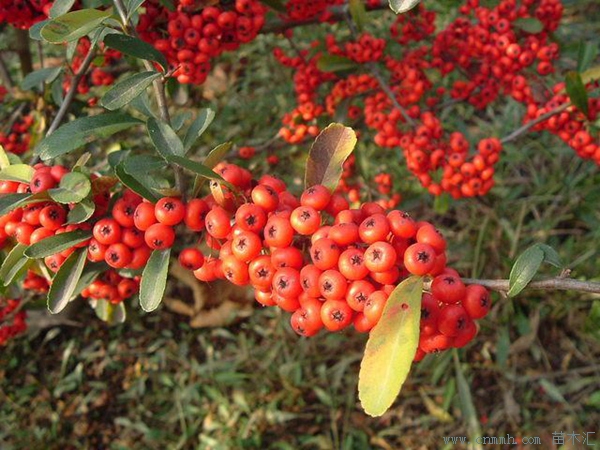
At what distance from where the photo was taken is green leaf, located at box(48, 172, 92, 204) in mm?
1606

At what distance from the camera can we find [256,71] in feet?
19.7

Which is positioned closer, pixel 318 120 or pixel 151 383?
pixel 318 120

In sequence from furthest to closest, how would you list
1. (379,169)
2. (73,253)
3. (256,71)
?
1. (256,71)
2. (379,169)
3. (73,253)

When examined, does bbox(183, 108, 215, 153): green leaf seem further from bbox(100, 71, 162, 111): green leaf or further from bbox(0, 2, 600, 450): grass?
bbox(0, 2, 600, 450): grass

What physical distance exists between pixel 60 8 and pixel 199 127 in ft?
2.00

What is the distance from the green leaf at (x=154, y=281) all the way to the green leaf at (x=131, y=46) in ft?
2.14

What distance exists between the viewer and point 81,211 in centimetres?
171

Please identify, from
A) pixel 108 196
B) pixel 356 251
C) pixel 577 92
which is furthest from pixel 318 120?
pixel 356 251

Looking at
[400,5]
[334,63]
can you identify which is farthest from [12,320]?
[400,5]

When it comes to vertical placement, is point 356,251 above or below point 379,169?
above

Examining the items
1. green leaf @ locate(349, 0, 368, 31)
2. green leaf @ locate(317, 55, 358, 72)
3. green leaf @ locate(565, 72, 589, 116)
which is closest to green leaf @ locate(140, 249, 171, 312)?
green leaf @ locate(349, 0, 368, 31)

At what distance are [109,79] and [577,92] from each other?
9.18 ft

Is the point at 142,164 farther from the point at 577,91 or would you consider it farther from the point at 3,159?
the point at 577,91

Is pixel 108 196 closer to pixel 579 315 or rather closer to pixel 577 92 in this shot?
pixel 577 92
